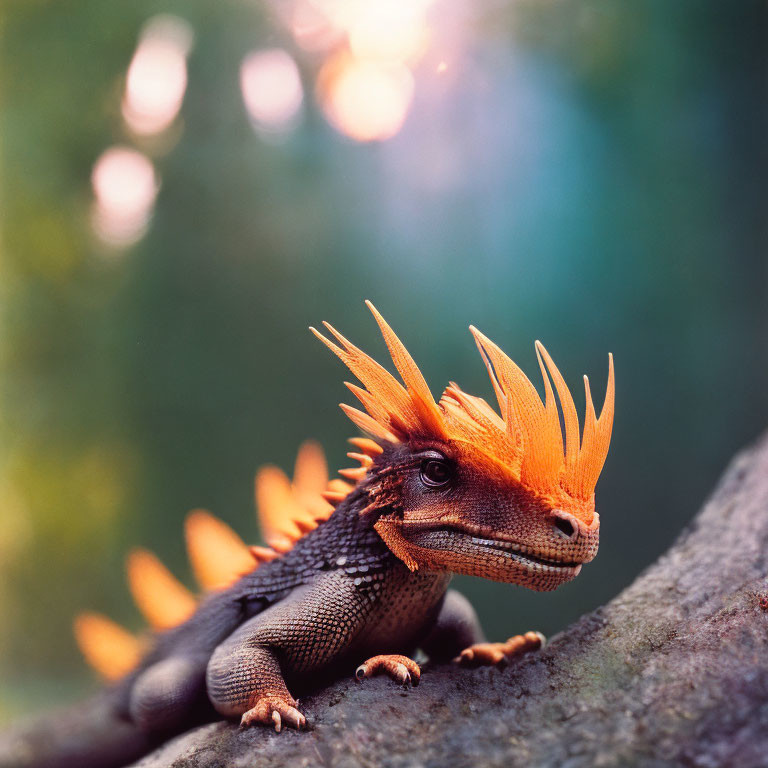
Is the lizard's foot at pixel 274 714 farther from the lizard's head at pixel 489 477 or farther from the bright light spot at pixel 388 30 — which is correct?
the bright light spot at pixel 388 30

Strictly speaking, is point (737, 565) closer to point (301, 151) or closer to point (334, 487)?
point (334, 487)

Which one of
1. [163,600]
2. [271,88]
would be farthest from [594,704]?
[271,88]

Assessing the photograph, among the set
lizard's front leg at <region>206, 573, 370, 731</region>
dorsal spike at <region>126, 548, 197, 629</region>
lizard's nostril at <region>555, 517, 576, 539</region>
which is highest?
lizard's nostril at <region>555, 517, 576, 539</region>

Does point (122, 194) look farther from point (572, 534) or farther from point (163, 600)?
point (572, 534)

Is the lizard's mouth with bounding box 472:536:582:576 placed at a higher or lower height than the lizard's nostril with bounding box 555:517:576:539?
lower

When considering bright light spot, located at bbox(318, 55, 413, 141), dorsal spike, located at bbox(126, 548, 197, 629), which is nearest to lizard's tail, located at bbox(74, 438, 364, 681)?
dorsal spike, located at bbox(126, 548, 197, 629)

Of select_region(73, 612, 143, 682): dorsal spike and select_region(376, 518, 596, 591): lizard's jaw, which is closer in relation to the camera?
select_region(376, 518, 596, 591): lizard's jaw

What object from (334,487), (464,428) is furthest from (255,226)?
(464,428)

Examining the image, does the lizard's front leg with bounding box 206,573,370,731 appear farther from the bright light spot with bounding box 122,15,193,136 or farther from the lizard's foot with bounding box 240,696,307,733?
the bright light spot with bounding box 122,15,193,136
